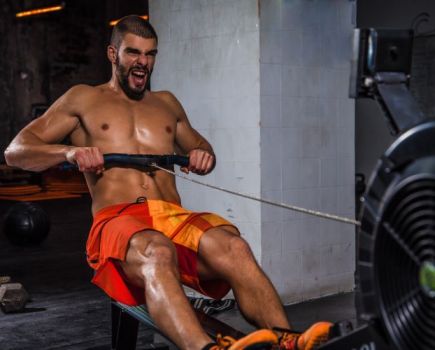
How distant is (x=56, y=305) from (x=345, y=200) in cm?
191

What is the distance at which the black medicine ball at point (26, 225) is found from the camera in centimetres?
668

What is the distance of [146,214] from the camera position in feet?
8.84

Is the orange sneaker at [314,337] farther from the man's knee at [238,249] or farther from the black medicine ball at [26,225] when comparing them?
the black medicine ball at [26,225]

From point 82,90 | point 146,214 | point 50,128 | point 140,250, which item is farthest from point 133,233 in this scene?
point 82,90

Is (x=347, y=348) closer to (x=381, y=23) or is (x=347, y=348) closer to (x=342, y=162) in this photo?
(x=342, y=162)

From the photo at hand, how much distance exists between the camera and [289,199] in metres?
4.22

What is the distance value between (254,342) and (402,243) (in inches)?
25.3

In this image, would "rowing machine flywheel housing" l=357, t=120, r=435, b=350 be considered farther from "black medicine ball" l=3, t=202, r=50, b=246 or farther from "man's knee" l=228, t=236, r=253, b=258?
"black medicine ball" l=3, t=202, r=50, b=246

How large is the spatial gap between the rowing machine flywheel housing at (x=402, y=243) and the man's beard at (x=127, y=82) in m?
1.49

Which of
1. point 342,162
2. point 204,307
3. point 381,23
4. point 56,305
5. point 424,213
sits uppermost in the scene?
point 381,23

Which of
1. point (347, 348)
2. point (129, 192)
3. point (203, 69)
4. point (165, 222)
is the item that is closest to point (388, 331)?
point (347, 348)

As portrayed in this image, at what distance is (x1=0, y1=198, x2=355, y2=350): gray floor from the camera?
3.64m

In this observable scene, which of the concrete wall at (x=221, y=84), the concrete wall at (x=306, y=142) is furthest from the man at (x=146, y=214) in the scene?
the concrete wall at (x=306, y=142)

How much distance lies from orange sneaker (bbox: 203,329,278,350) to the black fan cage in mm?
503
